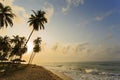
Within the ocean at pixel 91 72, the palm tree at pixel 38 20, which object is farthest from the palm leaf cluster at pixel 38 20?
the ocean at pixel 91 72

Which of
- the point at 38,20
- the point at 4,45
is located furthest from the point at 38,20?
the point at 4,45

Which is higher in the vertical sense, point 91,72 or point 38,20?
point 38,20

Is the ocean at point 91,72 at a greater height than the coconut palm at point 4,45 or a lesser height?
lesser

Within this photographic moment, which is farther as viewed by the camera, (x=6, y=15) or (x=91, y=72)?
(x=91, y=72)

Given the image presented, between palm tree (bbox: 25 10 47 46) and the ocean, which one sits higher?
palm tree (bbox: 25 10 47 46)

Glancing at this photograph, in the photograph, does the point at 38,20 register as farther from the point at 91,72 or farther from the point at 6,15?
the point at 91,72

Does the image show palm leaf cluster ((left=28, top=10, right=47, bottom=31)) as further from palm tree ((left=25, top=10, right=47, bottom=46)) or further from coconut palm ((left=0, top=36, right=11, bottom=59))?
coconut palm ((left=0, top=36, right=11, bottom=59))

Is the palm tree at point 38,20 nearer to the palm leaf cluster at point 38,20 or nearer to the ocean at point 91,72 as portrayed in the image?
the palm leaf cluster at point 38,20

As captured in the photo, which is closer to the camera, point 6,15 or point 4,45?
point 6,15

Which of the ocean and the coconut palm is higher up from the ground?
the coconut palm

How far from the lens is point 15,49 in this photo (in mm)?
61969

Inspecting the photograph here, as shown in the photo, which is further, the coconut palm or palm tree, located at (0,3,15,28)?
the coconut palm

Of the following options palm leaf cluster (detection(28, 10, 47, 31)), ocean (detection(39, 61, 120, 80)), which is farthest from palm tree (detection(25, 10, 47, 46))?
ocean (detection(39, 61, 120, 80))

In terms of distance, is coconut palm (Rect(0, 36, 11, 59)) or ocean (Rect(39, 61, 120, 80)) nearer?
ocean (Rect(39, 61, 120, 80))
